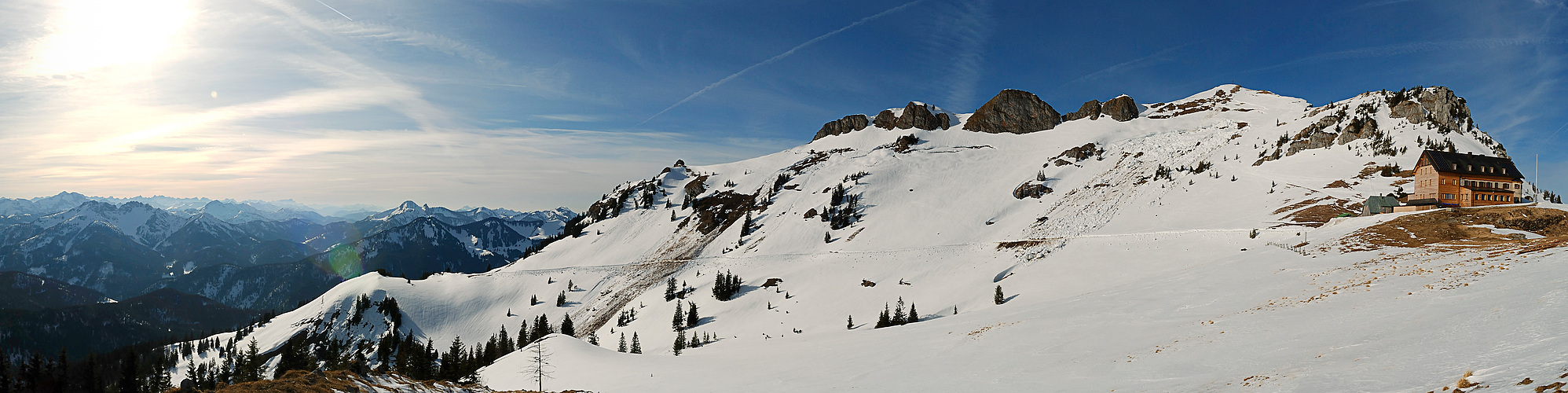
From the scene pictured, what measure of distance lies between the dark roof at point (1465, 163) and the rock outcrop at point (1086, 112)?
129 metres

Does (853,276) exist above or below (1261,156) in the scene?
below

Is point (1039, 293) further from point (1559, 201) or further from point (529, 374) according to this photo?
point (1559, 201)

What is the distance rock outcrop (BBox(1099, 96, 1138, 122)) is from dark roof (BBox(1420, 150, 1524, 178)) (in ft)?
400

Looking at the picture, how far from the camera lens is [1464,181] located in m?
50.7

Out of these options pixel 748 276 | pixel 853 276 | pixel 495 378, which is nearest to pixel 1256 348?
pixel 495 378

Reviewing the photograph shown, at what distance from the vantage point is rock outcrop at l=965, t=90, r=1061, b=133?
184500mm

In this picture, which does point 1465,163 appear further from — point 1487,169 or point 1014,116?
point 1014,116

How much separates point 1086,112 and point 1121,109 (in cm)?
1206

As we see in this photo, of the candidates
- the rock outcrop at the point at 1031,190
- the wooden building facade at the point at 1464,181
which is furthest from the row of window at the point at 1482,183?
the rock outcrop at the point at 1031,190

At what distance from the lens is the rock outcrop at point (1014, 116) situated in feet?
605

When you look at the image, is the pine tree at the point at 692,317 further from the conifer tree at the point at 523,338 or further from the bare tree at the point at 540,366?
the bare tree at the point at 540,366

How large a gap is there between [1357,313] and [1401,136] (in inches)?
3284

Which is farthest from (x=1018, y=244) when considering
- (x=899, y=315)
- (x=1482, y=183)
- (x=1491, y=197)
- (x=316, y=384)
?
(x=316, y=384)

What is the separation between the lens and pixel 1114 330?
895 inches
